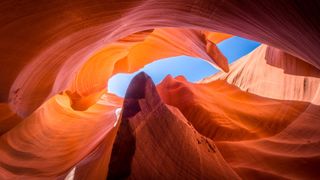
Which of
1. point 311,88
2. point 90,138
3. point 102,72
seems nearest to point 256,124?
point 311,88

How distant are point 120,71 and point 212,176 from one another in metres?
3.63

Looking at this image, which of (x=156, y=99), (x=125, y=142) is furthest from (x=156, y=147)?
(x=156, y=99)

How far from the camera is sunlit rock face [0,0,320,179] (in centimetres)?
166

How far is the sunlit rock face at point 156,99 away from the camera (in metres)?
1.66

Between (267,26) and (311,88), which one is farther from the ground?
(267,26)

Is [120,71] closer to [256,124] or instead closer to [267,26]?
[256,124]

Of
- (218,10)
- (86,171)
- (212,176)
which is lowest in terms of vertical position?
(212,176)

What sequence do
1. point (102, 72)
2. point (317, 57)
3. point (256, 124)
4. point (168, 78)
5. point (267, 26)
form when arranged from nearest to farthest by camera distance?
1. point (317, 57)
2. point (267, 26)
3. point (256, 124)
4. point (168, 78)
5. point (102, 72)

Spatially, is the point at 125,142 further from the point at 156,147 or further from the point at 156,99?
the point at 156,99

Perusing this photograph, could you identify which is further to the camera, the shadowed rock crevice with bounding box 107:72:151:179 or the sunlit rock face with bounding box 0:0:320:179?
the shadowed rock crevice with bounding box 107:72:151:179

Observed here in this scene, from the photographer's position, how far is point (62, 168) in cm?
295

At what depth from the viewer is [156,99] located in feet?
8.63

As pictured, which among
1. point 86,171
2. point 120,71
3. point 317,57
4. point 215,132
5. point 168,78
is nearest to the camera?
point 317,57

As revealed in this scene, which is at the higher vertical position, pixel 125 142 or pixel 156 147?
pixel 125 142
